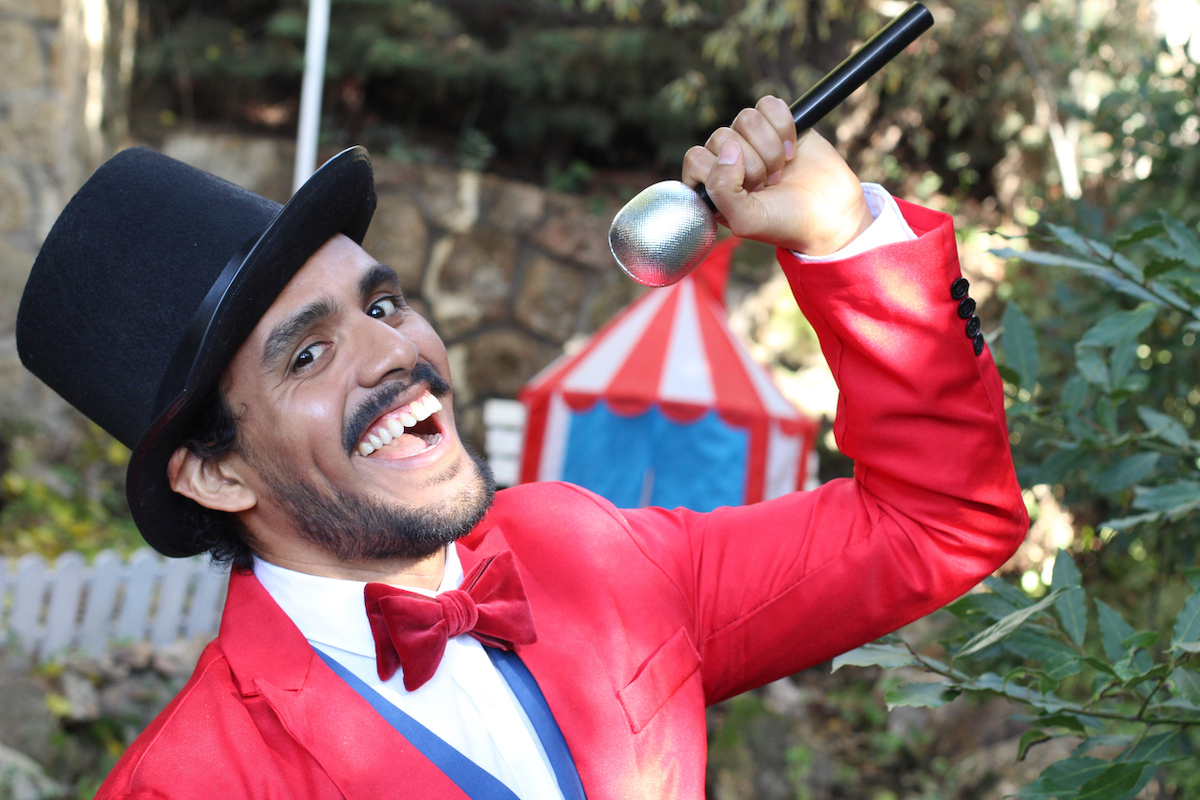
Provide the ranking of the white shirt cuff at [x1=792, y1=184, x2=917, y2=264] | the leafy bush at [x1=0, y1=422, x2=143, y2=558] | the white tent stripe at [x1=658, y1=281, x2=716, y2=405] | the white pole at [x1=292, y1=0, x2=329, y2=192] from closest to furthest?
the white shirt cuff at [x1=792, y1=184, x2=917, y2=264]
the white tent stripe at [x1=658, y1=281, x2=716, y2=405]
the white pole at [x1=292, y1=0, x2=329, y2=192]
the leafy bush at [x1=0, y1=422, x2=143, y2=558]

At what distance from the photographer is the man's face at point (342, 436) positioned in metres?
1.26

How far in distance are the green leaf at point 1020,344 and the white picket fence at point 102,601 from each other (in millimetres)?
3522

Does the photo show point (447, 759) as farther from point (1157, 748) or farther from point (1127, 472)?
point (1127, 472)

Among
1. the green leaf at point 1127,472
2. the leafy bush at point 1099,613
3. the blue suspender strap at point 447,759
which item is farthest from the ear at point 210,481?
the green leaf at point 1127,472

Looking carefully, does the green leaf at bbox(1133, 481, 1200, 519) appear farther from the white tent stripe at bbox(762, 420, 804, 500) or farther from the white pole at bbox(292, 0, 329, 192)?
the white pole at bbox(292, 0, 329, 192)

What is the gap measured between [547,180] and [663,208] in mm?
5674

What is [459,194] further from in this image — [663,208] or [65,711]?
[663,208]

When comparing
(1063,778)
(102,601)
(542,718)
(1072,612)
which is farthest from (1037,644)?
(102,601)

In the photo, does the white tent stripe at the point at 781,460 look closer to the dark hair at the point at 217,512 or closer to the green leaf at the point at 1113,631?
the green leaf at the point at 1113,631

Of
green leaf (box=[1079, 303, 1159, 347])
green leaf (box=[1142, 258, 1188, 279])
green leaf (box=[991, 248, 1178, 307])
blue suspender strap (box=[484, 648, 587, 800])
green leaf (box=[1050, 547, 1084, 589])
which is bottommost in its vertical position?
blue suspender strap (box=[484, 648, 587, 800])

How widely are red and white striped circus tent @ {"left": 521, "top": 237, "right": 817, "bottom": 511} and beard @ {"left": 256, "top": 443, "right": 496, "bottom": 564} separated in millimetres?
2568

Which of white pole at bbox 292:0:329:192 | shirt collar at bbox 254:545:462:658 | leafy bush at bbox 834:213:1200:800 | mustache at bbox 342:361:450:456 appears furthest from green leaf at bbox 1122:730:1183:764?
white pole at bbox 292:0:329:192

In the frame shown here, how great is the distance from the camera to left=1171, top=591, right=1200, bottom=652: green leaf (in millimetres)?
1075

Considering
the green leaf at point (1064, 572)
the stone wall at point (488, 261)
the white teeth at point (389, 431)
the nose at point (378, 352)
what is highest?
the nose at point (378, 352)
